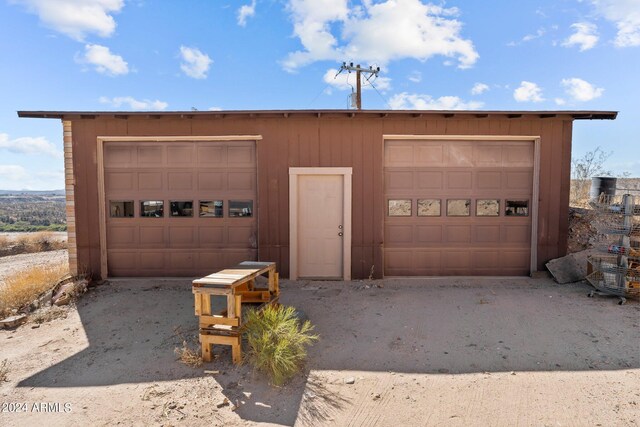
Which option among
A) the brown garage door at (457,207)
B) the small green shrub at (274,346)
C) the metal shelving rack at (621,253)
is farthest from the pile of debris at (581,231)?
the small green shrub at (274,346)

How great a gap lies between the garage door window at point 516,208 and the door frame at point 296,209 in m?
3.22

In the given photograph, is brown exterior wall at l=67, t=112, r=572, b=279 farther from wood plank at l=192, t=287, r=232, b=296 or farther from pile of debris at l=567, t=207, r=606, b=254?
wood plank at l=192, t=287, r=232, b=296

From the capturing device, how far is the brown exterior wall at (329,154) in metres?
7.09

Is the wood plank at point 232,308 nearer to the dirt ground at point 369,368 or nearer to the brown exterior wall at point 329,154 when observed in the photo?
the dirt ground at point 369,368

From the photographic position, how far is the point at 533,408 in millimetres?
3236

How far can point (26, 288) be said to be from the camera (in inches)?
255

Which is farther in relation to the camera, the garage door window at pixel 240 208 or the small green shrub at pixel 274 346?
the garage door window at pixel 240 208

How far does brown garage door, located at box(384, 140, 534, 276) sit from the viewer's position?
285 inches

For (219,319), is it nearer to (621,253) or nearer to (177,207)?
(177,207)

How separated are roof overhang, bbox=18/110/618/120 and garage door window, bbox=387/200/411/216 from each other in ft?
5.50

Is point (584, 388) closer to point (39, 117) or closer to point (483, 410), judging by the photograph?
point (483, 410)

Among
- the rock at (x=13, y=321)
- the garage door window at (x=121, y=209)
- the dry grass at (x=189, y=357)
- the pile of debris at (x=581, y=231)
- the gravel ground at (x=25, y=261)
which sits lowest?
the gravel ground at (x=25, y=261)

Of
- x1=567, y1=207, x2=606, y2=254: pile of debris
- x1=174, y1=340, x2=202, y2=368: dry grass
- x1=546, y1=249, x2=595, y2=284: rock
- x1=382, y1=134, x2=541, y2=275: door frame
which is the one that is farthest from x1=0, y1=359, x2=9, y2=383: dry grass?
x1=567, y1=207, x2=606, y2=254: pile of debris

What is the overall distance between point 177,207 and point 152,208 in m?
0.51
